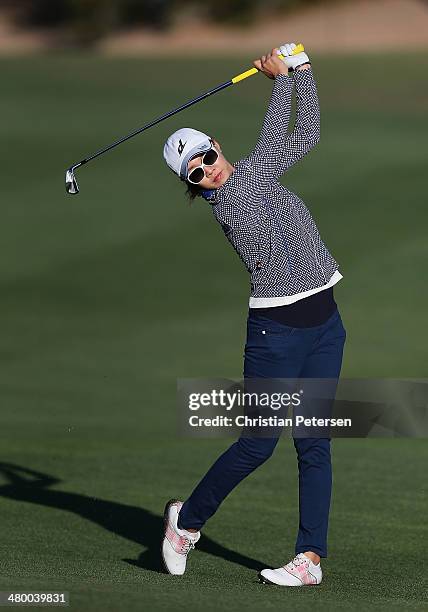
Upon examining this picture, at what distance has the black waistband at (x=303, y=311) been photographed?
663cm

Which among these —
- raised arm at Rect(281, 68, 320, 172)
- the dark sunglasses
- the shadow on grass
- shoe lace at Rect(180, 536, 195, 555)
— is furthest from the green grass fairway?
raised arm at Rect(281, 68, 320, 172)

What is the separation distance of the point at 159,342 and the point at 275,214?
800 centimetres

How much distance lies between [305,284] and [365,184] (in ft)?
50.6

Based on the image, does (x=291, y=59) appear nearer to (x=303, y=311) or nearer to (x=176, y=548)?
(x=303, y=311)

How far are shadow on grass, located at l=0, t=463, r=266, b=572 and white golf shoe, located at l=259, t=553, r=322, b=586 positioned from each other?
18.5 inches

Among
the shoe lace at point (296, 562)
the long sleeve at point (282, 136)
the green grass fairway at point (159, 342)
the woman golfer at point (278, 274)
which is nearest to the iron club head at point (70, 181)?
the woman golfer at point (278, 274)

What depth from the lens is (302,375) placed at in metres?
6.74

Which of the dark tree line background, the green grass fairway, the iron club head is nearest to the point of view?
the green grass fairway

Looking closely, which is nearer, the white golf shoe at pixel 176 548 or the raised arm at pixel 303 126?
the raised arm at pixel 303 126

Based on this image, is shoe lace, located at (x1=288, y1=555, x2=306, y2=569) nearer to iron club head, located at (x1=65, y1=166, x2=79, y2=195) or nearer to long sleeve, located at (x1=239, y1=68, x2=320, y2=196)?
long sleeve, located at (x1=239, y1=68, x2=320, y2=196)

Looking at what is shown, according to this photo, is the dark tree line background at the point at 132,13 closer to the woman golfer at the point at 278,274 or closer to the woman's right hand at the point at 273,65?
the woman's right hand at the point at 273,65

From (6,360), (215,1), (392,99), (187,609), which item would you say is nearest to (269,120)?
(187,609)

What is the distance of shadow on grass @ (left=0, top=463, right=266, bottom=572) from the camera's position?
24.1 ft

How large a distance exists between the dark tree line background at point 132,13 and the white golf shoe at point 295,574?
40.3m
